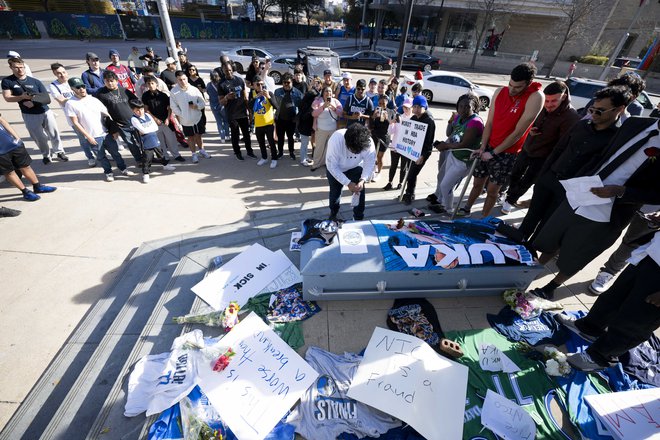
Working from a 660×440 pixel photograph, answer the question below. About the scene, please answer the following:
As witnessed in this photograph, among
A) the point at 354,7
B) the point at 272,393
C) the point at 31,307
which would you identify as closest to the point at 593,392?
the point at 272,393

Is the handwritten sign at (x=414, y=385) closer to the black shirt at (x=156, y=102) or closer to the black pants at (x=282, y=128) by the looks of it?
the black pants at (x=282, y=128)

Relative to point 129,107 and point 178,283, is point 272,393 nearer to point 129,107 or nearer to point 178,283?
point 178,283

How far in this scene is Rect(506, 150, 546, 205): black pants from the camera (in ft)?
13.8

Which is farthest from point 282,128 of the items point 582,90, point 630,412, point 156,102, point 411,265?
point 582,90

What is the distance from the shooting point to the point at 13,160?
455 cm

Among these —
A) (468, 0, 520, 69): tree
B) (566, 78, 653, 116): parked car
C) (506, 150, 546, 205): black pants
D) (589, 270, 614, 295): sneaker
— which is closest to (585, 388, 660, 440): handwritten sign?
(589, 270, 614, 295): sneaker

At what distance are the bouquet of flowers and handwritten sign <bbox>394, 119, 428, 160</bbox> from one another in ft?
9.39

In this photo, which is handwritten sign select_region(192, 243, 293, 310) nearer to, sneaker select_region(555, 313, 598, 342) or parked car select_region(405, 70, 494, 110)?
sneaker select_region(555, 313, 598, 342)

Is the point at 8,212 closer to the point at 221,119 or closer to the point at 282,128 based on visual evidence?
the point at 221,119

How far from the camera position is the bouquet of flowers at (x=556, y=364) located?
2.38m

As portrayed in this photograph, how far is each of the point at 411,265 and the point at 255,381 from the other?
1654 mm

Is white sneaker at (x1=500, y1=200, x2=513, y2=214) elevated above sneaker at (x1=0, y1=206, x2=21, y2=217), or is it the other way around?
white sneaker at (x1=500, y1=200, x2=513, y2=214)

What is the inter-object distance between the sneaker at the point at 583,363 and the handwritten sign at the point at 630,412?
0.77 ft

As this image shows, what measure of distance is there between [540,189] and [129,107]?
23.2 ft
